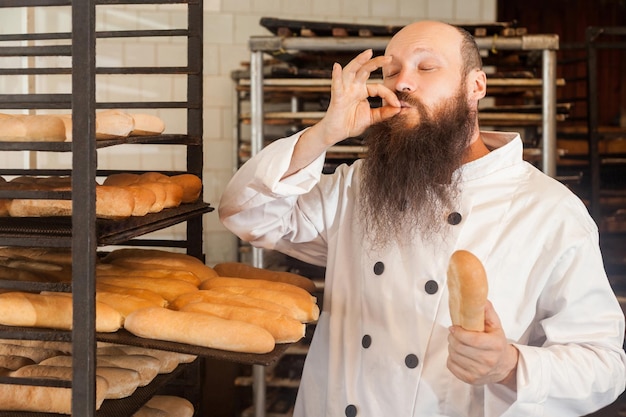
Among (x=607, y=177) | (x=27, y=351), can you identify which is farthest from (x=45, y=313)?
(x=607, y=177)

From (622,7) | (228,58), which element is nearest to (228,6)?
(228,58)

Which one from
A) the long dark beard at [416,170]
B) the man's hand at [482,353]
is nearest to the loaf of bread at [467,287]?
the man's hand at [482,353]

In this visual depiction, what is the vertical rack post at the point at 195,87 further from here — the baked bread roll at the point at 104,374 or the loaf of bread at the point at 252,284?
the baked bread roll at the point at 104,374

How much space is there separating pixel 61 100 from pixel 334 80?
641mm

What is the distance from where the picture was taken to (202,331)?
1.46 m

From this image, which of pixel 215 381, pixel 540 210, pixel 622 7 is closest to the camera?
pixel 540 210

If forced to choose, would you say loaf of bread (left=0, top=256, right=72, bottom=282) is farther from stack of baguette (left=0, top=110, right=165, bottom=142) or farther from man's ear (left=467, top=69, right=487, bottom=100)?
man's ear (left=467, top=69, right=487, bottom=100)

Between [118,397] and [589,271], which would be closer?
[118,397]

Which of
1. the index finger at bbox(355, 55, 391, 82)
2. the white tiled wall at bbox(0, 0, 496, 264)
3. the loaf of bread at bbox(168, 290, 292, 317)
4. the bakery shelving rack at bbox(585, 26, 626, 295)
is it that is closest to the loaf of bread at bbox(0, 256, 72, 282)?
the loaf of bread at bbox(168, 290, 292, 317)

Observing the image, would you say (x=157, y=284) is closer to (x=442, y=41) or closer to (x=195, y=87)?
(x=195, y=87)

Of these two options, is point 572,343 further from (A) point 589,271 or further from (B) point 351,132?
(B) point 351,132

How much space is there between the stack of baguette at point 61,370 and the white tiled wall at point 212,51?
348 centimetres

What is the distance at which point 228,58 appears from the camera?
533 centimetres

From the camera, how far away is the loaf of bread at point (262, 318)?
153 cm
